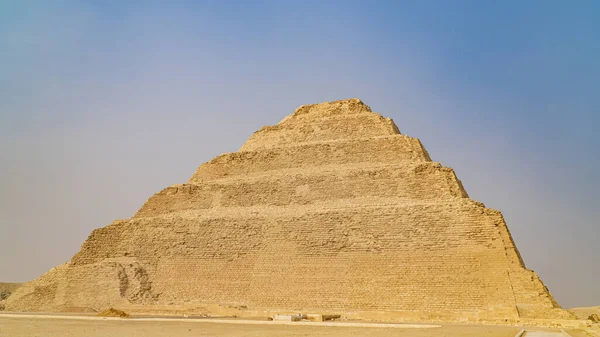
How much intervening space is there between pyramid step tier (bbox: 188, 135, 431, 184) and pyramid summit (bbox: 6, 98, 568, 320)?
2.7 inches

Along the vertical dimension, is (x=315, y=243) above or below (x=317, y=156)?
below

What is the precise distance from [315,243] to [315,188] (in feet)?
11.4

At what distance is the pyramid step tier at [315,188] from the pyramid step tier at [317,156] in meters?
0.79

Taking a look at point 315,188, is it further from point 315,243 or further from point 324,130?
point 324,130

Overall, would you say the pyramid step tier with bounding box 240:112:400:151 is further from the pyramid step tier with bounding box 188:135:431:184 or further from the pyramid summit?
the pyramid step tier with bounding box 188:135:431:184

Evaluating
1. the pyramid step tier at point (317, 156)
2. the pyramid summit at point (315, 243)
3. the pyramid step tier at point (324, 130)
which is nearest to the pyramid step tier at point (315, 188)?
the pyramid summit at point (315, 243)

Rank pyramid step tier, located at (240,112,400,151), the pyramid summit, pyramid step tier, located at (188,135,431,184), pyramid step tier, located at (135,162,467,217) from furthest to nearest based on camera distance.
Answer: pyramid step tier, located at (240,112,400,151)
pyramid step tier, located at (188,135,431,184)
pyramid step tier, located at (135,162,467,217)
the pyramid summit

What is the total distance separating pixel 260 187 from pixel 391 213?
7103 mm

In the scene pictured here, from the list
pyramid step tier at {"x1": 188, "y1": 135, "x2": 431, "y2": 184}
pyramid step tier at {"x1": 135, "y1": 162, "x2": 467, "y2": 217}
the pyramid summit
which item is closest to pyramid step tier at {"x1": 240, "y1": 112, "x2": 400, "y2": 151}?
the pyramid summit

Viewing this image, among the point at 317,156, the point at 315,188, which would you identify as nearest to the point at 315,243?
the point at 315,188

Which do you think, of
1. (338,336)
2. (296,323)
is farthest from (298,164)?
(338,336)

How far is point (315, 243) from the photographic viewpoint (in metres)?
25.3

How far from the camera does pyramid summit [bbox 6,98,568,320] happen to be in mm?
22297

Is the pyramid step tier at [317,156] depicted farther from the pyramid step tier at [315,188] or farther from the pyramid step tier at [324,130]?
the pyramid step tier at [324,130]
